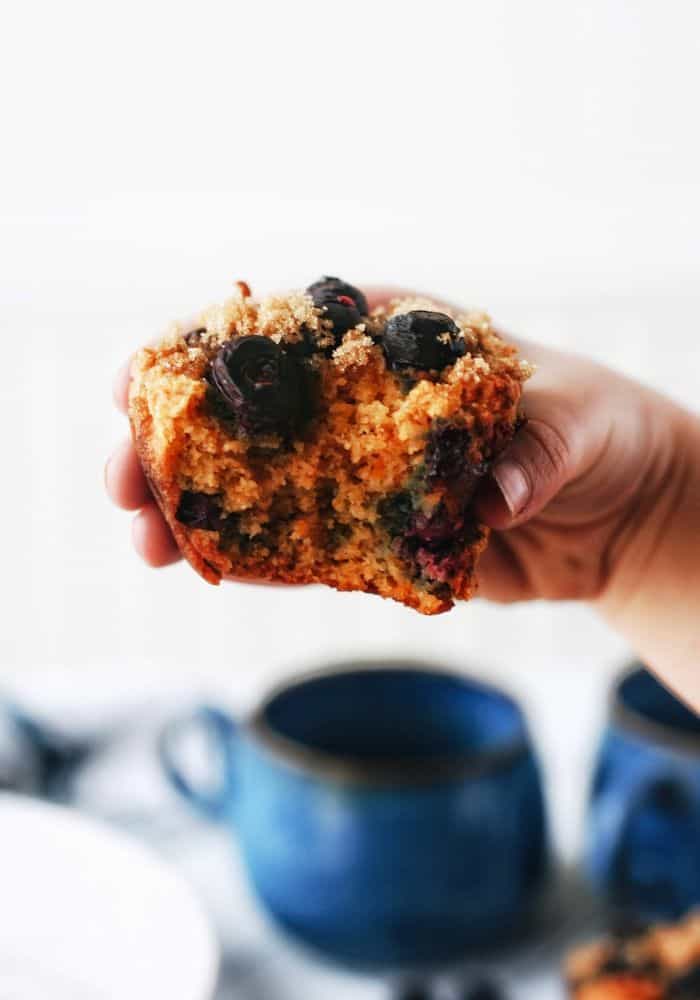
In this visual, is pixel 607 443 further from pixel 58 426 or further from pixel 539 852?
pixel 58 426

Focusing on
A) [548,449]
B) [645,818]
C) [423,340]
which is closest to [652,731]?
[645,818]

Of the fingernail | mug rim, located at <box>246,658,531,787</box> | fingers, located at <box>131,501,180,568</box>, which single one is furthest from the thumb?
mug rim, located at <box>246,658,531,787</box>

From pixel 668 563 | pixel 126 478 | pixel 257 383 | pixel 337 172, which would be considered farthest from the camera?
pixel 337 172

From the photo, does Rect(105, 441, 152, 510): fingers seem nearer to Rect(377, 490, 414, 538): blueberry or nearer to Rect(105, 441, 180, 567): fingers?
Rect(105, 441, 180, 567): fingers

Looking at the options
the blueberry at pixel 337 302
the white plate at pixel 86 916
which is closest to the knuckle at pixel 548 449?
the blueberry at pixel 337 302

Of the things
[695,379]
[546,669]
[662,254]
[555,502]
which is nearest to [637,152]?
[662,254]

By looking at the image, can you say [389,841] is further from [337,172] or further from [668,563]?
[337,172]
